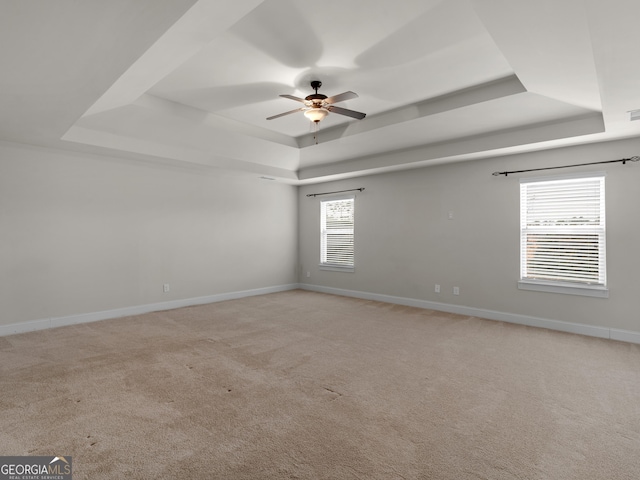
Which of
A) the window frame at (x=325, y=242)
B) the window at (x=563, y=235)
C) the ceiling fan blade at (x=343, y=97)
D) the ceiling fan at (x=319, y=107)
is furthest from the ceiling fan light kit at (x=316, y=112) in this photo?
the window frame at (x=325, y=242)

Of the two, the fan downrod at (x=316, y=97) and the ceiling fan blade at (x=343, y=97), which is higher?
the fan downrod at (x=316, y=97)

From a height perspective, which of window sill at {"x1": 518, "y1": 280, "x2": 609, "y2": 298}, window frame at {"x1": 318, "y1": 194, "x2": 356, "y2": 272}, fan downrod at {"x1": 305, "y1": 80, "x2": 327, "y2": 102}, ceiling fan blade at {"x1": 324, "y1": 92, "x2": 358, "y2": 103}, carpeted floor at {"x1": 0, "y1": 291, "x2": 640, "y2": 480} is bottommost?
carpeted floor at {"x1": 0, "y1": 291, "x2": 640, "y2": 480}

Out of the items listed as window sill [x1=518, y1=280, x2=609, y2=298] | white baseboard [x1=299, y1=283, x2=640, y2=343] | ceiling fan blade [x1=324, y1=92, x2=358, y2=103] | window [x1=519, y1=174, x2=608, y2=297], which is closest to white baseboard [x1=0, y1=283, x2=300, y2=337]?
white baseboard [x1=299, y1=283, x2=640, y2=343]

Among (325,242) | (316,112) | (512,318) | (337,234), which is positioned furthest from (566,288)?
(325,242)

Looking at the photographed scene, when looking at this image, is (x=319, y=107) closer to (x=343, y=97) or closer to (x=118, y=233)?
(x=343, y=97)

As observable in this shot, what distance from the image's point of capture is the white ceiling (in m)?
1.99

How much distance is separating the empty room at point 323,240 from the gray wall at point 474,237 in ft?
0.11

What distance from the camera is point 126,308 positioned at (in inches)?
207

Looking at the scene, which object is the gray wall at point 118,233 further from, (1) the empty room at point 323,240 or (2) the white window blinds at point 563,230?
(2) the white window blinds at point 563,230

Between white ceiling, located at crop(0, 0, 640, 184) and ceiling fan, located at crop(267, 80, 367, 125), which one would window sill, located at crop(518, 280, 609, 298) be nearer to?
white ceiling, located at crop(0, 0, 640, 184)

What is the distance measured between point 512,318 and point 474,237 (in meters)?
1.28

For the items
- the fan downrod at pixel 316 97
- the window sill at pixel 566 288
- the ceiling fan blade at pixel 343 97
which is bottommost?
the window sill at pixel 566 288

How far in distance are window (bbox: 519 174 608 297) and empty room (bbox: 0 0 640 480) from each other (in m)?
0.03

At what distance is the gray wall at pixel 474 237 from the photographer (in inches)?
161
